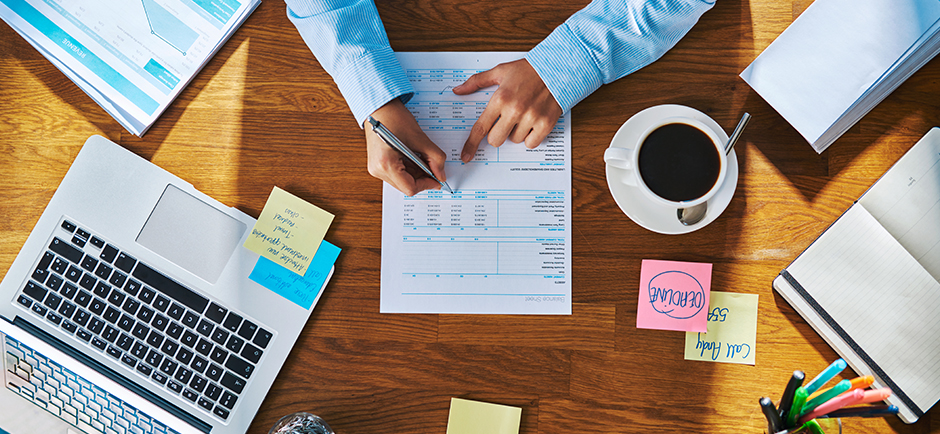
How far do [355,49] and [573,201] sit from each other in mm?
425

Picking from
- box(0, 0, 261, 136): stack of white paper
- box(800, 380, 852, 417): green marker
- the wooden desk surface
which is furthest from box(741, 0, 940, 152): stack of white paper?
box(0, 0, 261, 136): stack of white paper

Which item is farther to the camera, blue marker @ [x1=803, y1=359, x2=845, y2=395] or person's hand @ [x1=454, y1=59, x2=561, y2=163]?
person's hand @ [x1=454, y1=59, x2=561, y2=163]

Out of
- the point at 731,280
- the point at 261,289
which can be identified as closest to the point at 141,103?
the point at 261,289

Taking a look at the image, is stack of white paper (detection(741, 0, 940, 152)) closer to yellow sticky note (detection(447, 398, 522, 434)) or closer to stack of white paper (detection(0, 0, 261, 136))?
yellow sticky note (detection(447, 398, 522, 434))

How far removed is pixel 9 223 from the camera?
78 centimetres

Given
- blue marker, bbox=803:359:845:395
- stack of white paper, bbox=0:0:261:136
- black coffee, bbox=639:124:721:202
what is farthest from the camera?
stack of white paper, bbox=0:0:261:136

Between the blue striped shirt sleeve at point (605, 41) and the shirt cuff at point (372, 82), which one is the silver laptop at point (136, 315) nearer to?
the shirt cuff at point (372, 82)

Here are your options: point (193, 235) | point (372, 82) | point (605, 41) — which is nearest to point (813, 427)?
point (605, 41)

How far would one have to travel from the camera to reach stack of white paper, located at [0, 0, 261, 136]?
781 millimetres

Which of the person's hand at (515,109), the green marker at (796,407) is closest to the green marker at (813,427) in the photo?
the green marker at (796,407)

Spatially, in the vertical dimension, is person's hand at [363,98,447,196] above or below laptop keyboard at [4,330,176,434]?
above

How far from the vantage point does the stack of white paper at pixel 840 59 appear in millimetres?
675

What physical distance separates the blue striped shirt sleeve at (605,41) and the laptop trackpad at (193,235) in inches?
22.1

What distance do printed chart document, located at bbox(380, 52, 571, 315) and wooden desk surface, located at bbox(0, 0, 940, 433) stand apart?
2 cm
